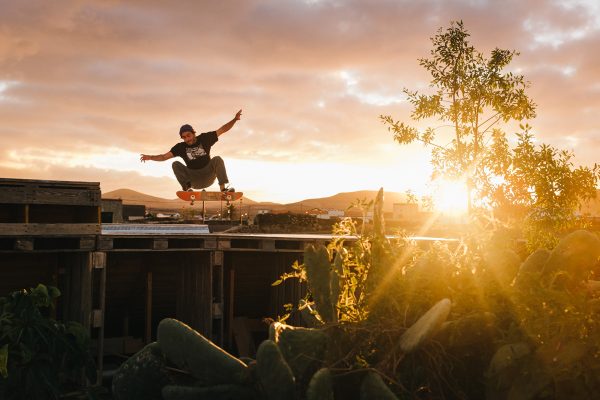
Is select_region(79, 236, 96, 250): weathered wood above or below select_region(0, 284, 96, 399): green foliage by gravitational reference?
above

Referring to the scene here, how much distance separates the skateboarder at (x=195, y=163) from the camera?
15031mm

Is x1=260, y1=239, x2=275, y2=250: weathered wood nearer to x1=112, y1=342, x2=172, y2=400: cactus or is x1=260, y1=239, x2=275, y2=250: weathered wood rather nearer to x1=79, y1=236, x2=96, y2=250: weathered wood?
x1=79, y1=236, x2=96, y2=250: weathered wood

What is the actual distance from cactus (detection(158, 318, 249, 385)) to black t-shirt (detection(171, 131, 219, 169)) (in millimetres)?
10988

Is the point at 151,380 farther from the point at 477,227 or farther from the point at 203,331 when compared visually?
the point at 203,331

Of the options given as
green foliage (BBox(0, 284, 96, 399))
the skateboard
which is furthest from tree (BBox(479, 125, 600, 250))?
green foliage (BBox(0, 284, 96, 399))

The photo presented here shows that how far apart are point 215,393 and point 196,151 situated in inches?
454

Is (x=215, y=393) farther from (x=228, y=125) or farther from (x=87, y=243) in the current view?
(x=228, y=125)

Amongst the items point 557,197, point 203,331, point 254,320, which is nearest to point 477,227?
point 203,331

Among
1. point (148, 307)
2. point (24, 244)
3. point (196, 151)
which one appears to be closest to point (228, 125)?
point (196, 151)

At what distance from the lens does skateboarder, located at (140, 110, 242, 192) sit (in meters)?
15.0

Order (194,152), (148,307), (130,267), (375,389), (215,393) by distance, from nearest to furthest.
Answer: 1. (375,389)
2. (215,393)
3. (148,307)
4. (130,267)
5. (194,152)

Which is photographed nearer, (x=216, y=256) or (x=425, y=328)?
(x=425, y=328)

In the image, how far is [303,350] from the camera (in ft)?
13.9

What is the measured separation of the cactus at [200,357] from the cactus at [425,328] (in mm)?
1175
